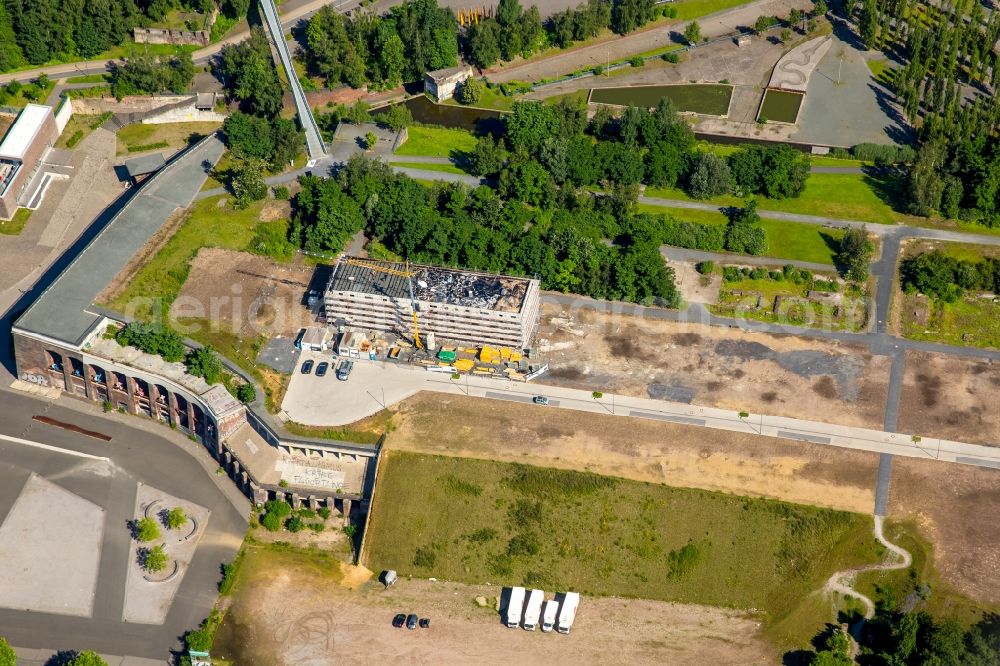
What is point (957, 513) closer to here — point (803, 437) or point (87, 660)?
point (803, 437)

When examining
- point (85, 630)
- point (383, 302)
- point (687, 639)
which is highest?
point (383, 302)

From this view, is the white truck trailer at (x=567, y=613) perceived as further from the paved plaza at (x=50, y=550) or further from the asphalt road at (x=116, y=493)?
the paved plaza at (x=50, y=550)

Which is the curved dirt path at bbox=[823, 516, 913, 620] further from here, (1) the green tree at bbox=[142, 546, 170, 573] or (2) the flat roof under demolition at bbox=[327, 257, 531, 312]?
(1) the green tree at bbox=[142, 546, 170, 573]

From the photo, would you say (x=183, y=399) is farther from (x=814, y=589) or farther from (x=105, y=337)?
(x=814, y=589)

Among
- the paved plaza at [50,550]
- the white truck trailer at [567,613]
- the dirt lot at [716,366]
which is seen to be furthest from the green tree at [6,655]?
the dirt lot at [716,366]

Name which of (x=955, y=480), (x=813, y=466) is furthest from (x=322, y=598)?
(x=955, y=480)

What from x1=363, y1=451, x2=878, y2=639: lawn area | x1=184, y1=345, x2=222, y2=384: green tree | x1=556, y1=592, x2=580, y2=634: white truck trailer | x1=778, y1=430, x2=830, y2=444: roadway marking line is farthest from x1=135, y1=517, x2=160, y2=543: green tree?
x1=778, y1=430, x2=830, y2=444: roadway marking line
